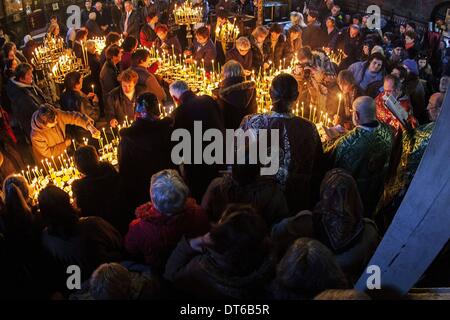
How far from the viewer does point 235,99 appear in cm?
581

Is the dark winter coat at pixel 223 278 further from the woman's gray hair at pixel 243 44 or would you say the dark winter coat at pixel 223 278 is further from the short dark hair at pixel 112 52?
the woman's gray hair at pixel 243 44

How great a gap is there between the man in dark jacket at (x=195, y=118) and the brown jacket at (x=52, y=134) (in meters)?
1.53

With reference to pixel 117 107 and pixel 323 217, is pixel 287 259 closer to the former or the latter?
pixel 323 217


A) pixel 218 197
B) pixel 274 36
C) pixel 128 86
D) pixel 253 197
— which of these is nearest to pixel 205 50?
pixel 274 36

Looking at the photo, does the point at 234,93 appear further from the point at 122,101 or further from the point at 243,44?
the point at 243,44

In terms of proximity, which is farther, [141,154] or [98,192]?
[141,154]

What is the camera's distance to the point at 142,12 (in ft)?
42.5

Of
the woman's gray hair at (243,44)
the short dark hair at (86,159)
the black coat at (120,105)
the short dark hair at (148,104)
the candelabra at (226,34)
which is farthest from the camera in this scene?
the candelabra at (226,34)

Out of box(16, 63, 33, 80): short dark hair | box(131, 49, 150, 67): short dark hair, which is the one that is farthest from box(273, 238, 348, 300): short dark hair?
box(16, 63, 33, 80): short dark hair

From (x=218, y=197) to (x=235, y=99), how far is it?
2.20 m

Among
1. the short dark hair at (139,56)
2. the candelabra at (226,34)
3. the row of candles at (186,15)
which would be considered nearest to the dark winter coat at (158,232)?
the short dark hair at (139,56)

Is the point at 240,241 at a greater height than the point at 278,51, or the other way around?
the point at 240,241

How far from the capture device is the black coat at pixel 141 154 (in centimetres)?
470

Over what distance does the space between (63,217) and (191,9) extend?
1008 centimetres
